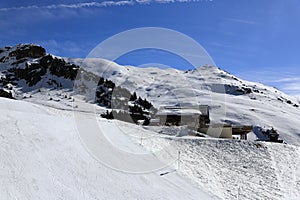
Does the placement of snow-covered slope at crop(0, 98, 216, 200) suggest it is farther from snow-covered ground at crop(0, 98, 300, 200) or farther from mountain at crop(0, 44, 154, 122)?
mountain at crop(0, 44, 154, 122)

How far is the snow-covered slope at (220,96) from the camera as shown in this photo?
231 ft

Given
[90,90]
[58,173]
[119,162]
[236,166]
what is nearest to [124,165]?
[119,162]

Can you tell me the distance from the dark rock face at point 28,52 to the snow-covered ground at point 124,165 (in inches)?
2896

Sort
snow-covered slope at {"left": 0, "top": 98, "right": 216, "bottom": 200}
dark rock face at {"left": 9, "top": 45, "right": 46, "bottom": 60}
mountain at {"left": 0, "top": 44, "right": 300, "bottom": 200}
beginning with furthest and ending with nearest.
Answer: dark rock face at {"left": 9, "top": 45, "right": 46, "bottom": 60} < mountain at {"left": 0, "top": 44, "right": 300, "bottom": 200} < snow-covered slope at {"left": 0, "top": 98, "right": 216, "bottom": 200}

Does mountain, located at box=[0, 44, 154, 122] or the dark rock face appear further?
the dark rock face

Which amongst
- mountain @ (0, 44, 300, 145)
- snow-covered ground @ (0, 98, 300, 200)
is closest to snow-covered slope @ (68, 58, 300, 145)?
mountain @ (0, 44, 300, 145)

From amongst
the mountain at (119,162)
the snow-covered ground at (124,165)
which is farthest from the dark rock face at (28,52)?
the snow-covered ground at (124,165)

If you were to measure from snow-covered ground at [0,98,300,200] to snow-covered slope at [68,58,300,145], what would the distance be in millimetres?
38992

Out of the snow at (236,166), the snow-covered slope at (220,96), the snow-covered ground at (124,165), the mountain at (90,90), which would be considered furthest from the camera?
the snow-covered slope at (220,96)

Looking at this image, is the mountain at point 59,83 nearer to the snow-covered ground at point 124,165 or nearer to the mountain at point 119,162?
the mountain at point 119,162

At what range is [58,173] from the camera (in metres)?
10.4

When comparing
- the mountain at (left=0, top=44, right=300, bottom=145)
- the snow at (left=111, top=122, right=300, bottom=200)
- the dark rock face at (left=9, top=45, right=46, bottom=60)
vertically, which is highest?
the dark rock face at (left=9, top=45, right=46, bottom=60)

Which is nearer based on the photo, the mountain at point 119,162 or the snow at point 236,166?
the mountain at point 119,162

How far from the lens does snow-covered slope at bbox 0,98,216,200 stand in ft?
30.3
